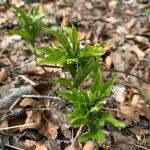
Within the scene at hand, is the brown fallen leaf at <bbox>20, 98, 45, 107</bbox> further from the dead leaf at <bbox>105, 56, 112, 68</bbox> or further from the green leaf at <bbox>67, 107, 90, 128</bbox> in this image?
the dead leaf at <bbox>105, 56, 112, 68</bbox>

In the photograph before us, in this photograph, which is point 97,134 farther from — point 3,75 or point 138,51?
point 138,51

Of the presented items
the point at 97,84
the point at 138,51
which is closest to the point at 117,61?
the point at 138,51

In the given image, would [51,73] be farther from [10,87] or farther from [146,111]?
[146,111]

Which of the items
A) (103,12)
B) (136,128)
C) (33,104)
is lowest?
(136,128)

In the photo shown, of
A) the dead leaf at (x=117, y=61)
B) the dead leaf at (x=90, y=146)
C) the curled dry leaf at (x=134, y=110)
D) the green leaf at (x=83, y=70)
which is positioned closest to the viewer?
the green leaf at (x=83, y=70)

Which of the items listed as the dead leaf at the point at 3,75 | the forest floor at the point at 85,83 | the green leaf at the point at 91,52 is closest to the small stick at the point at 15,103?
the forest floor at the point at 85,83

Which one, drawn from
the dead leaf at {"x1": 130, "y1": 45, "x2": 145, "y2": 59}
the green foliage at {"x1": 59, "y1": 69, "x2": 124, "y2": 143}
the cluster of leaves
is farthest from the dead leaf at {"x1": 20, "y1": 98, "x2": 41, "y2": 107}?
the dead leaf at {"x1": 130, "y1": 45, "x2": 145, "y2": 59}

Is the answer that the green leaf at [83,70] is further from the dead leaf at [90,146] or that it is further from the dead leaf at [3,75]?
the dead leaf at [3,75]

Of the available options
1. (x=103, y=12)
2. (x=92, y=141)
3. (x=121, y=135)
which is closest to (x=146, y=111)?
(x=121, y=135)
